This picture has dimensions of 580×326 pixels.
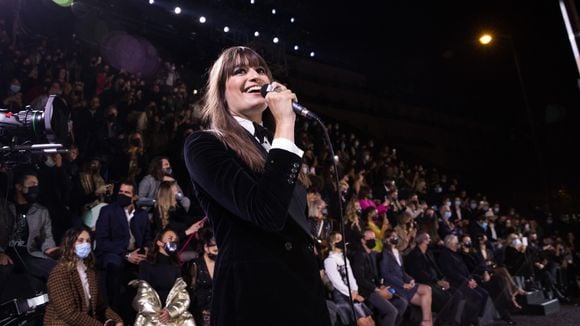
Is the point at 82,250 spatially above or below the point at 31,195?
below

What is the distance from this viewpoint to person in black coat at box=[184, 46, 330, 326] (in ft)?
3.84

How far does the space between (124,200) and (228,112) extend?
15.5 ft

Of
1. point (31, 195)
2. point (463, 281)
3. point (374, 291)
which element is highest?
point (31, 195)

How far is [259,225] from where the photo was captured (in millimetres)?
1159

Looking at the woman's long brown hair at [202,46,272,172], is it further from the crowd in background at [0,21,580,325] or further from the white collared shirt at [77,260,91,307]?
the white collared shirt at [77,260,91,307]

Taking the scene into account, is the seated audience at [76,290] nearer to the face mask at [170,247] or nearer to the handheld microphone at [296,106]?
the face mask at [170,247]

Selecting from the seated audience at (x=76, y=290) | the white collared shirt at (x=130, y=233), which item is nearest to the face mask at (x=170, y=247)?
the white collared shirt at (x=130, y=233)

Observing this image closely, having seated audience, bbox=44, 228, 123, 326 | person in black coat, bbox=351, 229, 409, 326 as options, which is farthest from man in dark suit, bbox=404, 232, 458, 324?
seated audience, bbox=44, 228, 123, 326

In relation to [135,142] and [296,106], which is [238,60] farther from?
[135,142]

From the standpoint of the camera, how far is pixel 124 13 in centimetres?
1494

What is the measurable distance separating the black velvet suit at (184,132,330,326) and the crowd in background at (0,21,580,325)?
70.4 inches

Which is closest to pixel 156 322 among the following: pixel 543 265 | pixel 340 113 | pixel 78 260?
pixel 78 260

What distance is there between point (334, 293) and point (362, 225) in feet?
7.17

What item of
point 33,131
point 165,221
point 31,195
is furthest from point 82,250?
point 33,131
